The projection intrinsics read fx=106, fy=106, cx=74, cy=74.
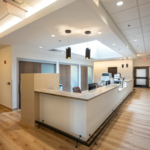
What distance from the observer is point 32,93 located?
9.88 feet

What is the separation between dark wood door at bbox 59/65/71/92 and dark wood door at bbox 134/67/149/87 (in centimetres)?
770

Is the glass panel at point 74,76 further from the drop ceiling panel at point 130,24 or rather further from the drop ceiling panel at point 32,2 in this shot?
the drop ceiling panel at point 32,2

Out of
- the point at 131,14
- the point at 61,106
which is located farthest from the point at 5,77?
the point at 131,14

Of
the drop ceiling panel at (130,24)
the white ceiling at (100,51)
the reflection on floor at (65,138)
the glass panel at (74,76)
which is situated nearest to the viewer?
the reflection on floor at (65,138)

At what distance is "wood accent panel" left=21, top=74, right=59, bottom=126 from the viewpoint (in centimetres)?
298

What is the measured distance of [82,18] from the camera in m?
2.27

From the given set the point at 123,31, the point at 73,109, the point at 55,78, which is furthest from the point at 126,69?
the point at 73,109

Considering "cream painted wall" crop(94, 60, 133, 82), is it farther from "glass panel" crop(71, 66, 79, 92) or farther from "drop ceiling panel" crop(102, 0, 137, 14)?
"drop ceiling panel" crop(102, 0, 137, 14)

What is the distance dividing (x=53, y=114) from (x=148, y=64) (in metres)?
11.2

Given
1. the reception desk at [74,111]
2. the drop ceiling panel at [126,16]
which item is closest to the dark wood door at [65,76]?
the reception desk at [74,111]

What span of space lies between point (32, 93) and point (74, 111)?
1391 mm

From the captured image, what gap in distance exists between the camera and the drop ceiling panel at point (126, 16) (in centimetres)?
267

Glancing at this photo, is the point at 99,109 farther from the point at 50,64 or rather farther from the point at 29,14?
the point at 50,64

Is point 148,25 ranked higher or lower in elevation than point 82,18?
higher
